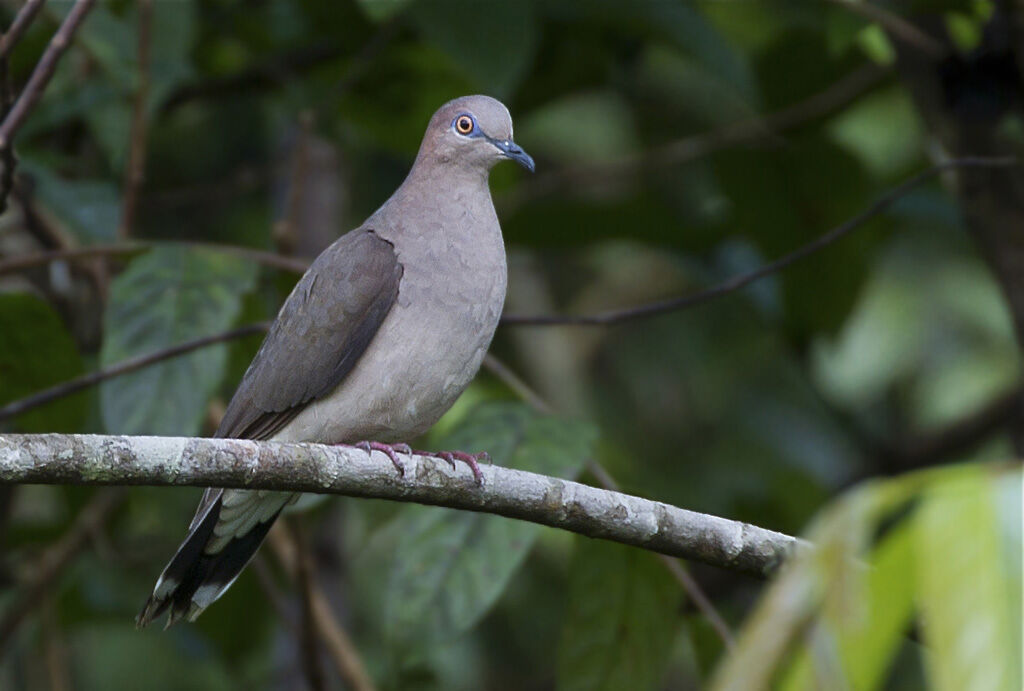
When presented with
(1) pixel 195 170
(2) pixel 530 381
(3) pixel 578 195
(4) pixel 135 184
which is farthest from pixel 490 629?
(4) pixel 135 184

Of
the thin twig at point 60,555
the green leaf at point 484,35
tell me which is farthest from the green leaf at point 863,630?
the thin twig at point 60,555

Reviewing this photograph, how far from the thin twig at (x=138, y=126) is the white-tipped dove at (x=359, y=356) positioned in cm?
103

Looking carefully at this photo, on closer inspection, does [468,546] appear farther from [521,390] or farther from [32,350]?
[32,350]

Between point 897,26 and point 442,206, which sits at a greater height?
point 897,26

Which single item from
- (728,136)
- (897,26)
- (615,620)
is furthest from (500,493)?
(728,136)

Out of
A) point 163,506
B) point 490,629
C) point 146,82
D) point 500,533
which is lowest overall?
point 490,629

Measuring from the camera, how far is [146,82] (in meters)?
4.46

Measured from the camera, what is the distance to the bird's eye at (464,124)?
3984 mm

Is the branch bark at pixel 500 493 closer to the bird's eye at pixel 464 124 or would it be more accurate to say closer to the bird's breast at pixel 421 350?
the bird's breast at pixel 421 350

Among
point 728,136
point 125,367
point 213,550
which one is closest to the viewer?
point 125,367

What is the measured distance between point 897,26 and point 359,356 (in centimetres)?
221

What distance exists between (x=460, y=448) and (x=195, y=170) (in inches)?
150

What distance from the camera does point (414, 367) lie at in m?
3.45

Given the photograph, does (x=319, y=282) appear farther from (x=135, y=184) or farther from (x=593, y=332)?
(x=593, y=332)
